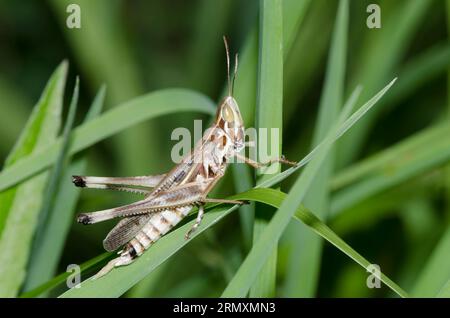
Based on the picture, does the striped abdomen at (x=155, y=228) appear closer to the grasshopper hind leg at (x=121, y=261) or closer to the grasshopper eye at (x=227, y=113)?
the grasshopper hind leg at (x=121, y=261)

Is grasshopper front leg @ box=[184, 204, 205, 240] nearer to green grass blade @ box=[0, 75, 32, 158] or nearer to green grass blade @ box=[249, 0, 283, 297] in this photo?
green grass blade @ box=[249, 0, 283, 297]

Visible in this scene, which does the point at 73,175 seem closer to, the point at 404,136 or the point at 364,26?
the point at 364,26

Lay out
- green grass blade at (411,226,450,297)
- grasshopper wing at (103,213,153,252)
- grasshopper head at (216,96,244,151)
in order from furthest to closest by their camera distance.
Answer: grasshopper head at (216,96,244,151)
green grass blade at (411,226,450,297)
grasshopper wing at (103,213,153,252)

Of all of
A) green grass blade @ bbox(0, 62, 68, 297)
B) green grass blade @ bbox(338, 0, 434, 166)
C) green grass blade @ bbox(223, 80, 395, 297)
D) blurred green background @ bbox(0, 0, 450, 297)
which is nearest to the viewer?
green grass blade @ bbox(223, 80, 395, 297)

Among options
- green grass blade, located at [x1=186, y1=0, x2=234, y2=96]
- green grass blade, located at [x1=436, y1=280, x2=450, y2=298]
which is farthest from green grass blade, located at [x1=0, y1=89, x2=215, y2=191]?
green grass blade, located at [x1=186, y1=0, x2=234, y2=96]

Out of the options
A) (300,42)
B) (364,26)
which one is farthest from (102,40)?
(364,26)

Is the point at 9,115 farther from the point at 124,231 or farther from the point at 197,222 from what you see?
the point at 197,222

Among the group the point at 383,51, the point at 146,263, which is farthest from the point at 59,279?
the point at 383,51
